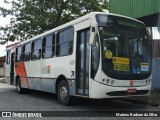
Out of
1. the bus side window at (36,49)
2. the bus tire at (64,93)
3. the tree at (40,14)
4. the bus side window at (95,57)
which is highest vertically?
the tree at (40,14)

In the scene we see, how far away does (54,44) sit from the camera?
13219 millimetres

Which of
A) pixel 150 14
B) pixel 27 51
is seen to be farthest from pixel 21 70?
pixel 150 14

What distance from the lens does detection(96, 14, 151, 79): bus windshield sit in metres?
9.83

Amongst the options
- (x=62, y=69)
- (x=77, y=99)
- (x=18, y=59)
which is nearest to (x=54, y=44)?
(x=62, y=69)

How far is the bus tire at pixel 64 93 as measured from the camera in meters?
11.6

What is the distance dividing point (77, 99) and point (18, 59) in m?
7.33

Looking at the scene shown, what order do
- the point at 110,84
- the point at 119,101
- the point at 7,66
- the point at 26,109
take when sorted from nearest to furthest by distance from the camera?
the point at 110,84 < the point at 26,109 < the point at 119,101 < the point at 7,66

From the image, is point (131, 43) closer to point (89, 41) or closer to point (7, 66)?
point (89, 41)

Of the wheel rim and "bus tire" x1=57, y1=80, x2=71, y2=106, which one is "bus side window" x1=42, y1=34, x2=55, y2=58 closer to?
"bus tire" x1=57, y1=80, x2=71, y2=106

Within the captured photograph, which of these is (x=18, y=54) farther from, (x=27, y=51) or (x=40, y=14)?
(x=40, y=14)

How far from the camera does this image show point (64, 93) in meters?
11.9

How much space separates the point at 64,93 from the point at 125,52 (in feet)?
10.1

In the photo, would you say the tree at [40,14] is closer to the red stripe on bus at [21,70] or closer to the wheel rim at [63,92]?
the red stripe on bus at [21,70]

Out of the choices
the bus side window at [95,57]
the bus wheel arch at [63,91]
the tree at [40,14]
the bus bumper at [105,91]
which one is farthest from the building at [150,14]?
the tree at [40,14]
